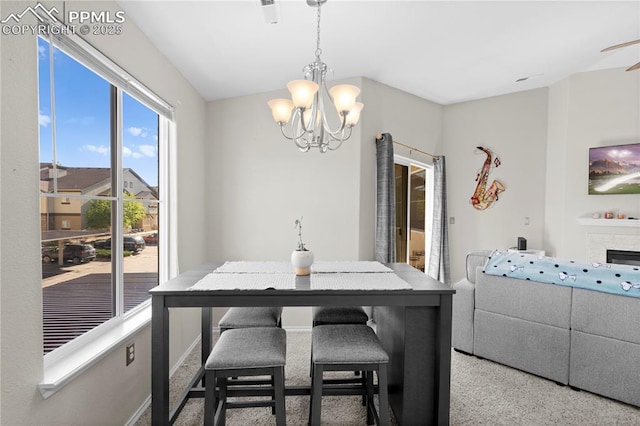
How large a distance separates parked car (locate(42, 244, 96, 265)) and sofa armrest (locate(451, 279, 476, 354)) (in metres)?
2.72

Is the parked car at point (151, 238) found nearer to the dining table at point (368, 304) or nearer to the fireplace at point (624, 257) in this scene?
the dining table at point (368, 304)

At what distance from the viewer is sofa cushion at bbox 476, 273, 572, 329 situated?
2.36 m

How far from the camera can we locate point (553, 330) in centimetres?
238

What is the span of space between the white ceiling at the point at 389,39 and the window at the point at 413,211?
1244 millimetres

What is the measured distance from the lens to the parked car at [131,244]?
193 cm

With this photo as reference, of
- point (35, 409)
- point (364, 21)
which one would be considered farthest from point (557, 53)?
point (35, 409)

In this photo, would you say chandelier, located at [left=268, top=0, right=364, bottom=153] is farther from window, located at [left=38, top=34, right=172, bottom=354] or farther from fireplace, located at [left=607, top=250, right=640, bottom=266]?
fireplace, located at [left=607, top=250, right=640, bottom=266]

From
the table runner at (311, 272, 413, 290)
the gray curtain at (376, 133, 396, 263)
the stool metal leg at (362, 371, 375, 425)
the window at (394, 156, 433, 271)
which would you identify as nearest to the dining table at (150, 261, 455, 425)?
the table runner at (311, 272, 413, 290)

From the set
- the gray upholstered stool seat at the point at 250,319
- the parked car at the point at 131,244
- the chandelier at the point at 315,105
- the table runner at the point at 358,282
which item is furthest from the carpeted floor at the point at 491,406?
the chandelier at the point at 315,105

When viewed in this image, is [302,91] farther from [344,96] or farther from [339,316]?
[339,316]

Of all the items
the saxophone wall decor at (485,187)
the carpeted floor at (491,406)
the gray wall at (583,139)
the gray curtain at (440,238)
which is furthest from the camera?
the saxophone wall decor at (485,187)

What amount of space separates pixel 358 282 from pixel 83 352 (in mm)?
1424

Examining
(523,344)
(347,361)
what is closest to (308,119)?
(347,361)

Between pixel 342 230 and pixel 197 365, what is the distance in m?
1.84
